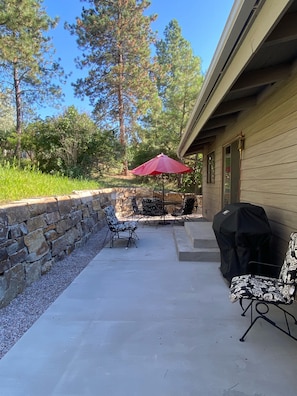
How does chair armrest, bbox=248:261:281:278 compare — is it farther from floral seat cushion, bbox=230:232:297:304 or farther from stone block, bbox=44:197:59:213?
stone block, bbox=44:197:59:213

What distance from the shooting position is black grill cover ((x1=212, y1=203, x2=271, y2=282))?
325cm

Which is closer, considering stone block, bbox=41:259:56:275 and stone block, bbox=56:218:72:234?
stone block, bbox=41:259:56:275

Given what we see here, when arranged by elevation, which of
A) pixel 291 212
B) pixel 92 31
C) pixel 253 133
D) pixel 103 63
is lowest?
pixel 291 212

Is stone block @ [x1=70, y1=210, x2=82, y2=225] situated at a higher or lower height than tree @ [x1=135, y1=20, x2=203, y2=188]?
lower

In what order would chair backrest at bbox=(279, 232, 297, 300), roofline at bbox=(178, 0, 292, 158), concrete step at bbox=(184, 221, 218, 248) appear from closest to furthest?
roofline at bbox=(178, 0, 292, 158) → chair backrest at bbox=(279, 232, 297, 300) → concrete step at bbox=(184, 221, 218, 248)

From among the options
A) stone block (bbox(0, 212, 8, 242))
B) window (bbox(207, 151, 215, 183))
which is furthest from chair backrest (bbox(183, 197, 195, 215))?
stone block (bbox(0, 212, 8, 242))

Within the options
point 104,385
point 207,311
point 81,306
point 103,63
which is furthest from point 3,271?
point 103,63

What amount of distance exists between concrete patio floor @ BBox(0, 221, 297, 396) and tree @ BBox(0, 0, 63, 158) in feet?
35.9

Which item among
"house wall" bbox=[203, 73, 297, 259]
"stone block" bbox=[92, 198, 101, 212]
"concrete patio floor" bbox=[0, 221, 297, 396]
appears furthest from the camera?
"stone block" bbox=[92, 198, 101, 212]

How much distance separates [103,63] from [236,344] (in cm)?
1628

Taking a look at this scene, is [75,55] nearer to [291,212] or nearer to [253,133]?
[253,133]

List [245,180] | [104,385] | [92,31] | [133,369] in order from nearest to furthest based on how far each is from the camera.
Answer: [104,385], [133,369], [245,180], [92,31]

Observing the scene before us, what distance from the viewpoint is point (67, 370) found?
82.9 inches

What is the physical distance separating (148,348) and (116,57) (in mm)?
15996
